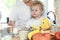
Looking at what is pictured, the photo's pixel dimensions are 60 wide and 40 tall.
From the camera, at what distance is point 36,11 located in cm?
105

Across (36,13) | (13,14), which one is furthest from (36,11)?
(13,14)

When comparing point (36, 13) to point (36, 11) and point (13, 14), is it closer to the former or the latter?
point (36, 11)

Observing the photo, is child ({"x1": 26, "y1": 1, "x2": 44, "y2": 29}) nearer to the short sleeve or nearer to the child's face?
the child's face

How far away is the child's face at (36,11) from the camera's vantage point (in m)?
1.04

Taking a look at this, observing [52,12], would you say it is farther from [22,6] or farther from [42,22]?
[22,6]

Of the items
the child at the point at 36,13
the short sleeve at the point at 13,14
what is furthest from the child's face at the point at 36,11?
the short sleeve at the point at 13,14

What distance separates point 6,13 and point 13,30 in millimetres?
120

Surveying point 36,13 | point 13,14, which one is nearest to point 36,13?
point 36,13

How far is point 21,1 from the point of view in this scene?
3.39 ft

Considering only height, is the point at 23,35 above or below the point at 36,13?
below

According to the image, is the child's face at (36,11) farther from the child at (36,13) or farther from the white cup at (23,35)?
the white cup at (23,35)

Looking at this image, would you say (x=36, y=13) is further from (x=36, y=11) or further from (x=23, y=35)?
(x=23, y=35)

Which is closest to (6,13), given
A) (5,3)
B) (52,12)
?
(5,3)

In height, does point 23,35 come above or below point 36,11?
below
